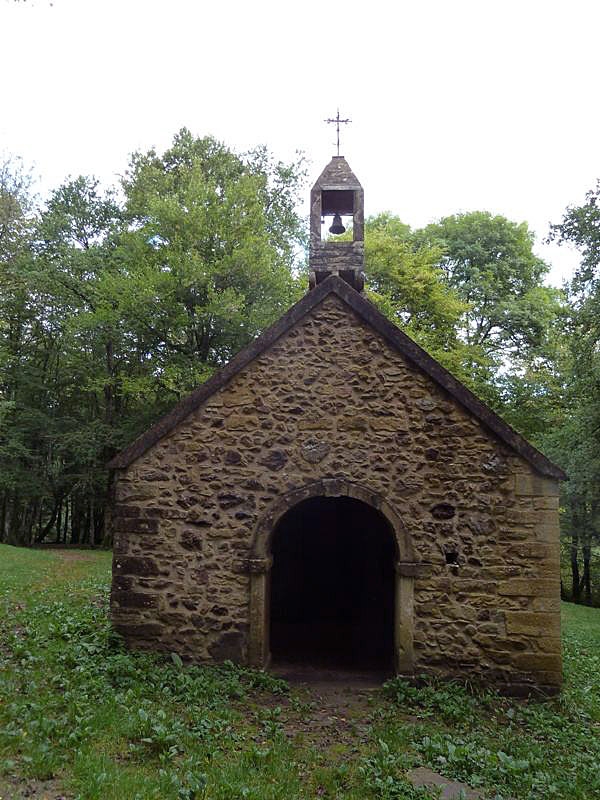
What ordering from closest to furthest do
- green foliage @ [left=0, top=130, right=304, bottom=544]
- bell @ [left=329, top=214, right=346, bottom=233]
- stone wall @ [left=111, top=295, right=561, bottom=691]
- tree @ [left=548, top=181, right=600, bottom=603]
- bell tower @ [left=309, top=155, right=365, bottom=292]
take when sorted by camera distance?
stone wall @ [left=111, top=295, right=561, bottom=691], bell tower @ [left=309, top=155, right=365, bottom=292], bell @ [left=329, top=214, right=346, bottom=233], tree @ [left=548, top=181, right=600, bottom=603], green foliage @ [left=0, top=130, right=304, bottom=544]

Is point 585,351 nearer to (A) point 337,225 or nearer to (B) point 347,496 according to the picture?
A: (A) point 337,225

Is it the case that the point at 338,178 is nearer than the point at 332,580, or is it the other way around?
A: the point at 338,178

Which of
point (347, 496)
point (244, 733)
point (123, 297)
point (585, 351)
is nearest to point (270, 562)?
point (347, 496)

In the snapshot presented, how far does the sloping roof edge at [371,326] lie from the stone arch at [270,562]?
165cm

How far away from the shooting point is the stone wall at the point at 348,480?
7328mm

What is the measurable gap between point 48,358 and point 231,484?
78.4ft

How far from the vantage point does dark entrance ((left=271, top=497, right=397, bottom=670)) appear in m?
10.2

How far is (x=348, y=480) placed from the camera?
7734 mm

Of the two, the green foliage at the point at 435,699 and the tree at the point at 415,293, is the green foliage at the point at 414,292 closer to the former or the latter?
the tree at the point at 415,293

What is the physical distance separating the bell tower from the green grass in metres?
5.61

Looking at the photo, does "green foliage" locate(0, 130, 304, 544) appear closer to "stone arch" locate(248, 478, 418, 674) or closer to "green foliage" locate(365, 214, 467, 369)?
"green foliage" locate(365, 214, 467, 369)

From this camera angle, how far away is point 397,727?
6031mm

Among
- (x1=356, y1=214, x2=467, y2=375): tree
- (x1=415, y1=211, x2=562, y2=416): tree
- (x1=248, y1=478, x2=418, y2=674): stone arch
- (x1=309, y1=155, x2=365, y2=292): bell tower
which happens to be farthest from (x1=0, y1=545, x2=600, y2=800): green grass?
(x1=415, y1=211, x2=562, y2=416): tree

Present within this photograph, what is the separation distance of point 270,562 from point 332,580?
555cm
